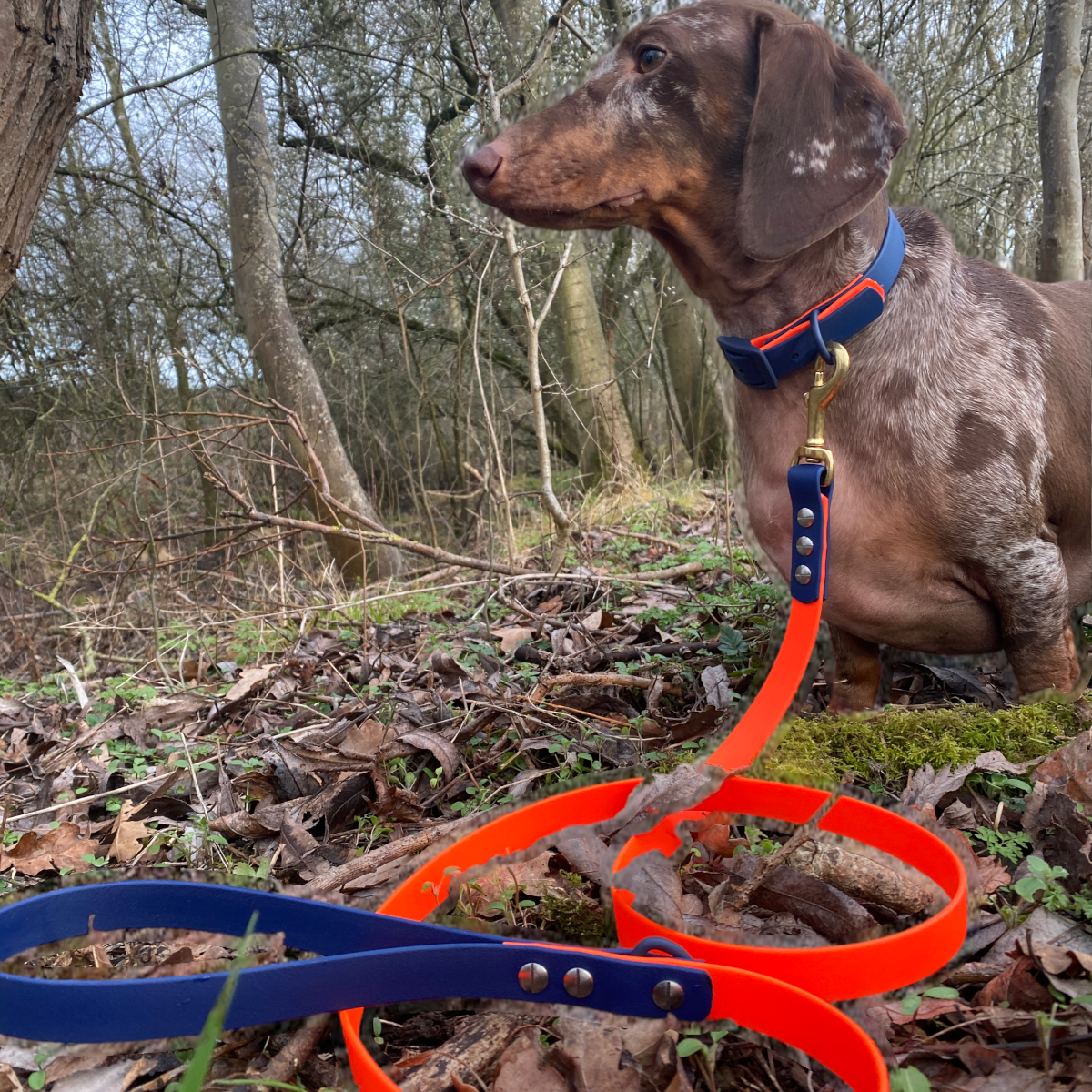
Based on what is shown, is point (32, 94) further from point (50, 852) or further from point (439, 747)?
point (439, 747)

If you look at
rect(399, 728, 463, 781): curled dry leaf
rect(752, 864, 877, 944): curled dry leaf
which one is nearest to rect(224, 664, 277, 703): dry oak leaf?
rect(399, 728, 463, 781): curled dry leaf

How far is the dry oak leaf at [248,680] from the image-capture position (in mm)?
3012

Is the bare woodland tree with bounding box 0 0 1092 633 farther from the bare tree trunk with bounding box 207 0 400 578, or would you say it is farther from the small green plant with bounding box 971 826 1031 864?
the small green plant with bounding box 971 826 1031 864

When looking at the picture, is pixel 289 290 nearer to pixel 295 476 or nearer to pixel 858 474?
pixel 295 476

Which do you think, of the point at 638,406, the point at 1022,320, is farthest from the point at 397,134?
the point at 1022,320

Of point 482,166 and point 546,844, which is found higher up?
point 482,166

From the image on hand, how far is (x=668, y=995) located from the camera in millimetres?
1054

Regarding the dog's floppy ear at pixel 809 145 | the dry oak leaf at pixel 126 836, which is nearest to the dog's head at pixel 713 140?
the dog's floppy ear at pixel 809 145

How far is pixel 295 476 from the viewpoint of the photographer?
8.89 m

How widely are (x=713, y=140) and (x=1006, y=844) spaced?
5.57 feet

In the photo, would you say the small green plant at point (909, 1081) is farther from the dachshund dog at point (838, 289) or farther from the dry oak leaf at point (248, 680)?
the dry oak leaf at point (248, 680)

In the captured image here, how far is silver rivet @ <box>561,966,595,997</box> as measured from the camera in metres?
1.07

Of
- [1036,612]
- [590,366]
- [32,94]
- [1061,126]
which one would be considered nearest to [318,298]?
[590,366]

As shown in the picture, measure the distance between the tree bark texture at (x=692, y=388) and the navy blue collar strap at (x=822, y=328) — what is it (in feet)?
23.2
